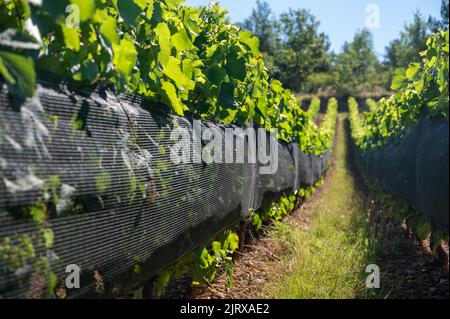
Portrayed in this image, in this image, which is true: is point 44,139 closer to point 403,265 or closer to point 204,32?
point 204,32

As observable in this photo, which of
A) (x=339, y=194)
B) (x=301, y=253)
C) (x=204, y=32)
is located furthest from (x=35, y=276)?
(x=339, y=194)

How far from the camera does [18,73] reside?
48.8 inches

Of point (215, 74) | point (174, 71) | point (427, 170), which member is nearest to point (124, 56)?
point (174, 71)

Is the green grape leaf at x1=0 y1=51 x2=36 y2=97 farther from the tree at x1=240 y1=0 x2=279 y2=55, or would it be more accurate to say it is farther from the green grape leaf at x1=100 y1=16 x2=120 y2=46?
the tree at x1=240 y1=0 x2=279 y2=55

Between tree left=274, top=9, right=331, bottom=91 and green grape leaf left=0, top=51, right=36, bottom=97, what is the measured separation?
4804 centimetres

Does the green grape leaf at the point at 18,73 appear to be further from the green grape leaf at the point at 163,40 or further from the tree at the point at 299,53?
the tree at the point at 299,53

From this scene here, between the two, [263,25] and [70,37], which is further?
[263,25]

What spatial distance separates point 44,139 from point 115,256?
553 mm

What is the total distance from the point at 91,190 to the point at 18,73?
47cm

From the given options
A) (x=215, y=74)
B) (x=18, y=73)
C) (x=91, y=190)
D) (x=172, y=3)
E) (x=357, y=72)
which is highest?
(x=357, y=72)

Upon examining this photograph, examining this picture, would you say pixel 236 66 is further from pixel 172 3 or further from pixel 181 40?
pixel 172 3

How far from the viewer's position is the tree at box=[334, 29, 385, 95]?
4897 centimetres

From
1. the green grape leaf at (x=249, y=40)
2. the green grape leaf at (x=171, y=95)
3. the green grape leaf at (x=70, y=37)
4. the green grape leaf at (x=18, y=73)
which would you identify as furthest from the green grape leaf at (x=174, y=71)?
the green grape leaf at (x=18, y=73)
